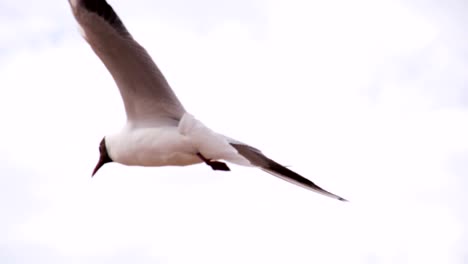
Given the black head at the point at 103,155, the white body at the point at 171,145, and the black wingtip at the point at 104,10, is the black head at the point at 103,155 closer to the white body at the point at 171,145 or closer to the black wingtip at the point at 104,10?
the white body at the point at 171,145

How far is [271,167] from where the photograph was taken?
46.1 ft

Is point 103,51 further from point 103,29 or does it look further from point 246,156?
point 246,156

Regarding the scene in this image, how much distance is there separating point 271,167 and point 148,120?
1.19 metres

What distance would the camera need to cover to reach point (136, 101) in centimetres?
1391

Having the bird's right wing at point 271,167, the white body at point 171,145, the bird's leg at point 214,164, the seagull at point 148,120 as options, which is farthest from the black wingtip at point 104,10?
the bird's right wing at point 271,167

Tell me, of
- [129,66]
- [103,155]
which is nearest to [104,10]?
[129,66]

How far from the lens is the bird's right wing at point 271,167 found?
13.9m

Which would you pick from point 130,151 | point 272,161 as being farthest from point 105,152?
point 272,161

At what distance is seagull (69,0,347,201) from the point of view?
13.3 meters

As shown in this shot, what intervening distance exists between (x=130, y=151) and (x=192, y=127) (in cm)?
85

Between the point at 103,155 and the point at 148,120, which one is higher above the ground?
the point at 148,120

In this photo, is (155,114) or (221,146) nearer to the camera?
(221,146)

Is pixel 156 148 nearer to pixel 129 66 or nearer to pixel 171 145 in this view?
pixel 171 145

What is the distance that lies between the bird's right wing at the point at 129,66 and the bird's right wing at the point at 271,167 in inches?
26.9
